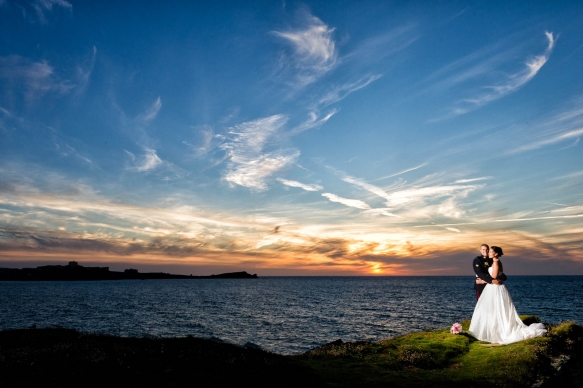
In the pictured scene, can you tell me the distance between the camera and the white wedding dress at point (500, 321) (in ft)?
73.4

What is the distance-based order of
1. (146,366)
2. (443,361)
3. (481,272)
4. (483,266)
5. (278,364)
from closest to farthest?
(146,366) → (278,364) → (443,361) → (481,272) → (483,266)

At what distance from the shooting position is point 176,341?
2012 centimetres

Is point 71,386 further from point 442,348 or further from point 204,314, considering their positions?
point 204,314

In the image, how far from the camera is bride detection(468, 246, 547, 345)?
22438 millimetres

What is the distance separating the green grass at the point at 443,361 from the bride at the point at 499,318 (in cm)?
81

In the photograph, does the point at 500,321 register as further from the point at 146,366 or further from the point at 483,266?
the point at 146,366

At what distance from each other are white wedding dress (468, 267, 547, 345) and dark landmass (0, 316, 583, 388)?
38.3 inches

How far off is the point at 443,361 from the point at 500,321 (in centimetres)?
568

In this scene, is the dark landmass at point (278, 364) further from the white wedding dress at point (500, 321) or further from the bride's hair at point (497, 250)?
the bride's hair at point (497, 250)

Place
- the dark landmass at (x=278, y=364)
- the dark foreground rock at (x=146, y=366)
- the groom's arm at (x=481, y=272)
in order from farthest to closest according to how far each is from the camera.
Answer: the groom's arm at (x=481, y=272) → the dark landmass at (x=278, y=364) → the dark foreground rock at (x=146, y=366)

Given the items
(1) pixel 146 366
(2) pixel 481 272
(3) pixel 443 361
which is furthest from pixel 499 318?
(1) pixel 146 366

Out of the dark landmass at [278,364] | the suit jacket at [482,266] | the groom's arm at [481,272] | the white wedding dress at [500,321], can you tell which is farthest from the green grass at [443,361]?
the suit jacket at [482,266]

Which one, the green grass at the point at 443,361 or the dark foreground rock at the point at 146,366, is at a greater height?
the dark foreground rock at the point at 146,366

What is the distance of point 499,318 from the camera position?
922 inches
